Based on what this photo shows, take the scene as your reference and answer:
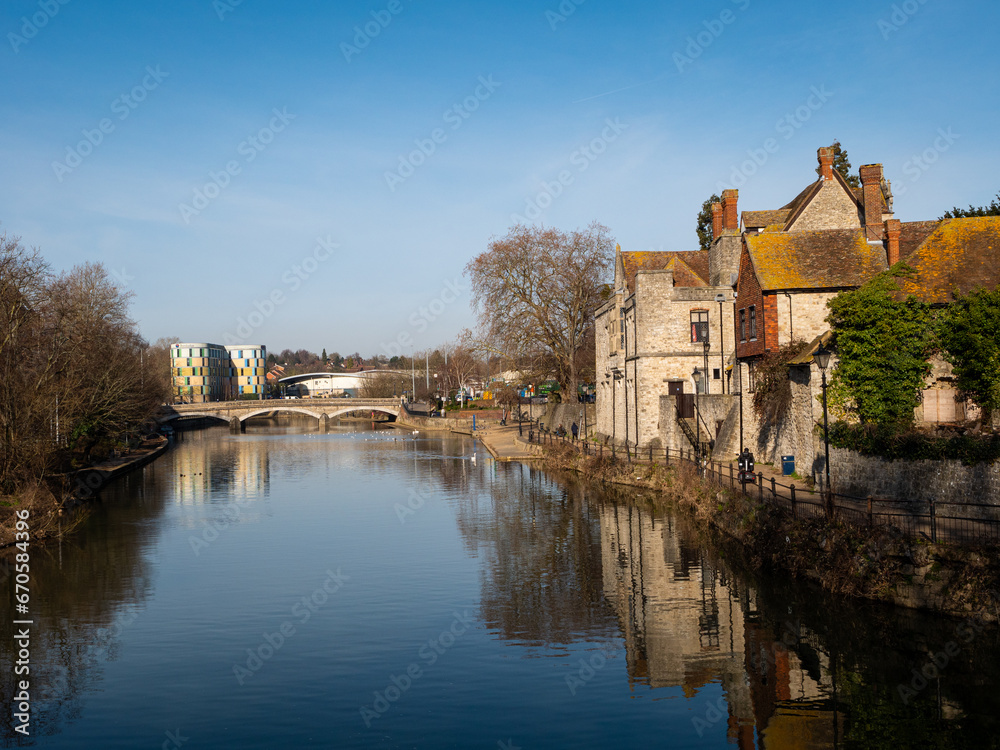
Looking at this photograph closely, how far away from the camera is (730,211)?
39469 mm

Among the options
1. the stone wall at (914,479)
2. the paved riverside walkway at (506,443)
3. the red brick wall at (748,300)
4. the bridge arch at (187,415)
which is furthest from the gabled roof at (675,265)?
the bridge arch at (187,415)

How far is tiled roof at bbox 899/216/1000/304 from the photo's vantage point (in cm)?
2705

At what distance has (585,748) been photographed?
1306cm

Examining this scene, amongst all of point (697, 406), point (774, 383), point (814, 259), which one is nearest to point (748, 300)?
point (814, 259)

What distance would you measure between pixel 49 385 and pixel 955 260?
1443 inches

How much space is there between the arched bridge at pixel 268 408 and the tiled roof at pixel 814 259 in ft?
273

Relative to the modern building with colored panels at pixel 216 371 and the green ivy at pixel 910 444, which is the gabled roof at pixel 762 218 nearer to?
the green ivy at pixel 910 444

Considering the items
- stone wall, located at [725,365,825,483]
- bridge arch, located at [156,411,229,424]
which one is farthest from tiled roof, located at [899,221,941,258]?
bridge arch, located at [156,411,229,424]

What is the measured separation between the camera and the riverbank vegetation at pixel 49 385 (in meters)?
31.7

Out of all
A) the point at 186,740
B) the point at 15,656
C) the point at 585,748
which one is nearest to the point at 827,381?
the point at 585,748

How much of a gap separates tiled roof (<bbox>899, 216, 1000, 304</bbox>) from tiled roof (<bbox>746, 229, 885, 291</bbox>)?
159cm

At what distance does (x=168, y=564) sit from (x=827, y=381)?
22.2 metres

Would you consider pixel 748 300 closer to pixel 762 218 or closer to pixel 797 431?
pixel 797 431

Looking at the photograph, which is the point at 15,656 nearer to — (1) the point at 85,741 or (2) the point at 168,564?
(1) the point at 85,741
